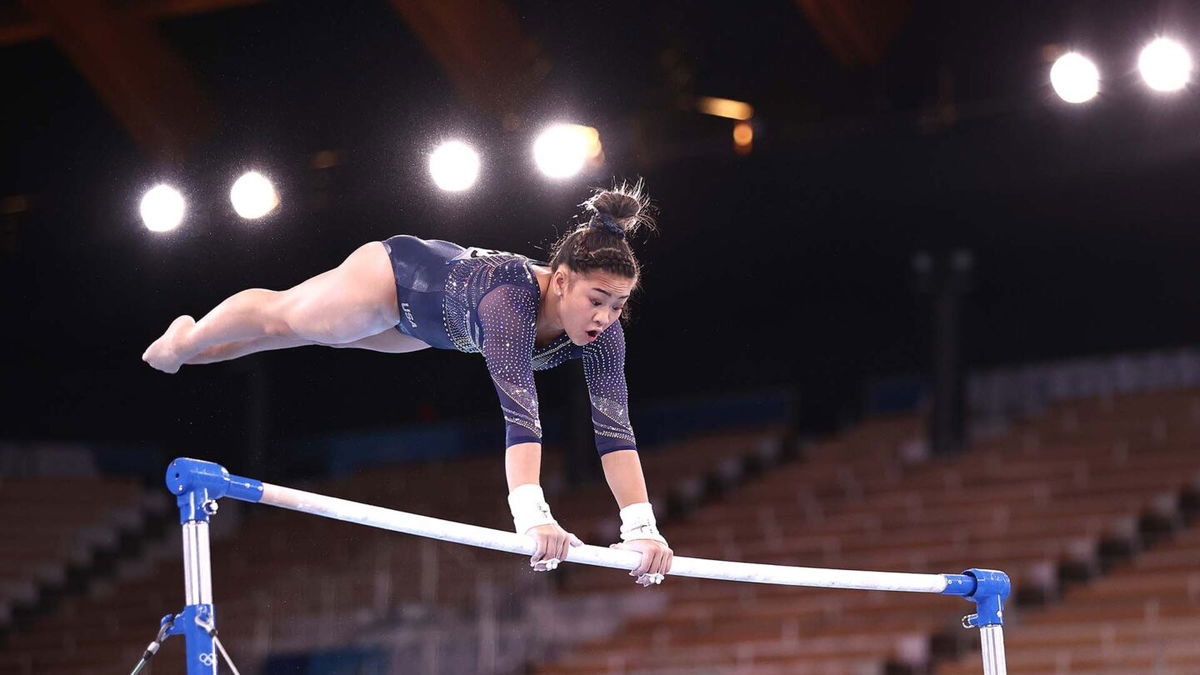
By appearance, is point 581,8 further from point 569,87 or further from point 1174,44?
point 1174,44

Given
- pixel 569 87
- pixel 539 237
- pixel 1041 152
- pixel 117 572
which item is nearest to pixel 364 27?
pixel 569 87

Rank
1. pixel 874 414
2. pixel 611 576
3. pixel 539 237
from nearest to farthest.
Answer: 1. pixel 539 237
2. pixel 611 576
3. pixel 874 414

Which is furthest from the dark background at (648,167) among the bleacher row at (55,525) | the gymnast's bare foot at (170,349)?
the gymnast's bare foot at (170,349)

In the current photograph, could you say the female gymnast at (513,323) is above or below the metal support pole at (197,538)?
above

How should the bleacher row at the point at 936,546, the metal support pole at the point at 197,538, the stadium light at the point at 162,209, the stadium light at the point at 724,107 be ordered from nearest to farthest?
1. the metal support pole at the point at 197,538
2. the stadium light at the point at 162,209
3. the bleacher row at the point at 936,546
4. the stadium light at the point at 724,107

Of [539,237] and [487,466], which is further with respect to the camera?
[487,466]

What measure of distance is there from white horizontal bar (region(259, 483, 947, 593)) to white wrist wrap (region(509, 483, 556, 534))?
7 centimetres

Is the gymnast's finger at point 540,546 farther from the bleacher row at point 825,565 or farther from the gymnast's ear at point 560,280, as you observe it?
the bleacher row at point 825,565

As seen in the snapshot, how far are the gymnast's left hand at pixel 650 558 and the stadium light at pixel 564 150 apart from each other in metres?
3.78

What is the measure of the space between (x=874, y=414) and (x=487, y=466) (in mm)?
3232

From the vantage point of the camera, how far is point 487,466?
11766 millimetres

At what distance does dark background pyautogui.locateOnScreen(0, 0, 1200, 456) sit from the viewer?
6.98 metres

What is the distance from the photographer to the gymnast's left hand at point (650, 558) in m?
3.54

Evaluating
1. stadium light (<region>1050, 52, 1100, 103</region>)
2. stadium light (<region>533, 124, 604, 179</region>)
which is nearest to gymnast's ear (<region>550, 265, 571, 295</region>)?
stadium light (<region>533, 124, 604, 179</region>)
